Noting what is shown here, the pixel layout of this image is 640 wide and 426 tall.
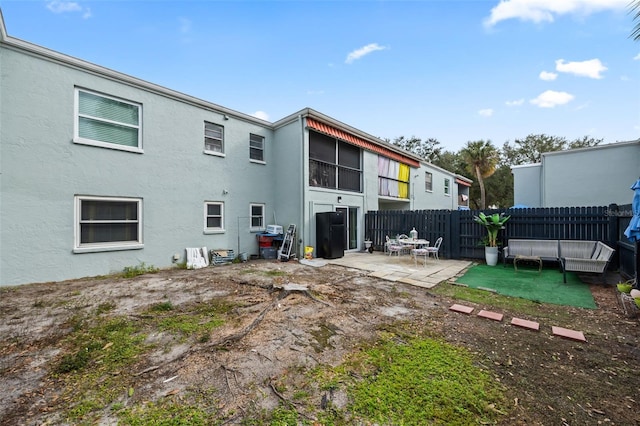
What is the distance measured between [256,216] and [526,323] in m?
9.15

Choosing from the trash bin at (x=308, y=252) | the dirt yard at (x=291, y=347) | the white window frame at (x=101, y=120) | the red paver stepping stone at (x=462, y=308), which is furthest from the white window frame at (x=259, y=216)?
the red paver stepping stone at (x=462, y=308)

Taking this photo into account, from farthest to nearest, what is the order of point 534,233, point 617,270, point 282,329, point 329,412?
point 534,233, point 617,270, point 282,329, point 329,412

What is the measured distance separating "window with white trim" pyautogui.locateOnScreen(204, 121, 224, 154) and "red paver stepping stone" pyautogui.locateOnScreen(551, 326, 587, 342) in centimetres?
1030

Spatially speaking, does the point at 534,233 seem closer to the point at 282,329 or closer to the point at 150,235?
the point at 282,329

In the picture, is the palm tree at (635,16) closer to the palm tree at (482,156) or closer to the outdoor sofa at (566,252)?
the outdoor sofa at (566,252)

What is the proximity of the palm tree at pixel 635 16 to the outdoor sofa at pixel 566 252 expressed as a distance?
6055 mm

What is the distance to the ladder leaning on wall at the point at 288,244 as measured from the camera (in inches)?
387

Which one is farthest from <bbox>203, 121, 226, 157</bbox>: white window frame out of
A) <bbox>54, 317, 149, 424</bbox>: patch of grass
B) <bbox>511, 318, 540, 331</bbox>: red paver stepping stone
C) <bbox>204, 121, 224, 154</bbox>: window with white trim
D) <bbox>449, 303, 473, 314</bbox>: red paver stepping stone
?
<bbox>511, 318, 540, 331</bbox>: red paver stepping stone

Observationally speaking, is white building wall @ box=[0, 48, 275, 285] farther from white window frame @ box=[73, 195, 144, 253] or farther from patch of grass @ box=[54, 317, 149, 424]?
patch of grass @ box=[54, 317, 149, 424]

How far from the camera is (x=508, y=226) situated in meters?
9.22

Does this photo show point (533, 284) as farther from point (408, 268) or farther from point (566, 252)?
point (408, 268)

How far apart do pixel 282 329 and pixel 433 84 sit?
1285cm

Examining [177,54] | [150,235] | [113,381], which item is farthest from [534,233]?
[177,54]

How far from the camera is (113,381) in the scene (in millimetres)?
2551
